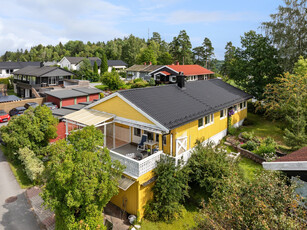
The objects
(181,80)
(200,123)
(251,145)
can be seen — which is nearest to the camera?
(200,123)

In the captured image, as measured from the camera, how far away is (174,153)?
46.4 ft

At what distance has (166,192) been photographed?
494 inches

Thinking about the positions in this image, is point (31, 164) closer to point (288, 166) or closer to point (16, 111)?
point (288, 166)

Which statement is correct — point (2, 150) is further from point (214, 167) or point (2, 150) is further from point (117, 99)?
point (214, 167)

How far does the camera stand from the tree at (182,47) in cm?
7662

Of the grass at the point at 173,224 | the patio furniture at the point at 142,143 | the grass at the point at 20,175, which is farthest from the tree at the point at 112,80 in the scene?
the grass at the point at 173,224

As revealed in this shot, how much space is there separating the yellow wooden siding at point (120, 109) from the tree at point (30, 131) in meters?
5.36

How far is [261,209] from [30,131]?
17.7m

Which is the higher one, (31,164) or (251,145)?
(251,145)

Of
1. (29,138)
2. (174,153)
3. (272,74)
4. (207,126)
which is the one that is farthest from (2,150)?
(272,74)

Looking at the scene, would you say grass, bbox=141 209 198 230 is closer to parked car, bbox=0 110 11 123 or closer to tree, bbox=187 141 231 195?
tree, bbox=187 141 231 195

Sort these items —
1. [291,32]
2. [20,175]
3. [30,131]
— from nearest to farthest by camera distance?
1. [20,175]
2. [30,131]
3. [291,32]

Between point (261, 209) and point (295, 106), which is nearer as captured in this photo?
point (261, 209)

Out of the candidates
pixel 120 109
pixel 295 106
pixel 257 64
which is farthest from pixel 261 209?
pixel 257 64
